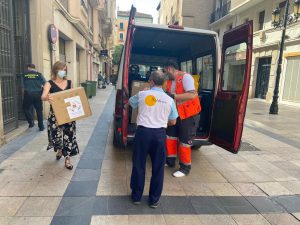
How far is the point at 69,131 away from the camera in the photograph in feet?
13.5

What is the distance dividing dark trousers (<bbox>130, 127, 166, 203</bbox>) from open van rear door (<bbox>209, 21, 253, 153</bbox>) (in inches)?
61.2

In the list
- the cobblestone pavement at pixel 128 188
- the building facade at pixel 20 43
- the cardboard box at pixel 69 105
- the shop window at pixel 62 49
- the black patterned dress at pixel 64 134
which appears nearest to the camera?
the cobblestone pavement at pixel 128 188

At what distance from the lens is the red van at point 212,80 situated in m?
3.95

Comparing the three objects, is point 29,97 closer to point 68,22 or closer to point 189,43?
point 189,43

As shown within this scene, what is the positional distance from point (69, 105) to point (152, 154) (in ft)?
5.26

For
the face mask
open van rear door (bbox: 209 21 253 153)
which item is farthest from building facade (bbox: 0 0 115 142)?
open van rear door (bbox: 209 21 253 153)

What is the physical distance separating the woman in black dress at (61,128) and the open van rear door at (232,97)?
2.45 metres

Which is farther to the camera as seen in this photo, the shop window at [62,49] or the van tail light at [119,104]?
the shop window at [62,49]

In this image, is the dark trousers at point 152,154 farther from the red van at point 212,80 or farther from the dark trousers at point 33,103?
the dark trousers at point 33,103

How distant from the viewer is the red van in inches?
156

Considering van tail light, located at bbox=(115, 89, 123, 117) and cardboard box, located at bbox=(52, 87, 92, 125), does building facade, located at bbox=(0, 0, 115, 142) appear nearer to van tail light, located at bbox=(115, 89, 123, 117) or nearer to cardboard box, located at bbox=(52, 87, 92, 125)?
cardboard box, located at bbox=(52, 87, 92, 125)

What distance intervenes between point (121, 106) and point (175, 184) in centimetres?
155

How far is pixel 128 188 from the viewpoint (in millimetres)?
3617

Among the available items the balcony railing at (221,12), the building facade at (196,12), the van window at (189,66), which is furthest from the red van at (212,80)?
the building facade at (196,12)
